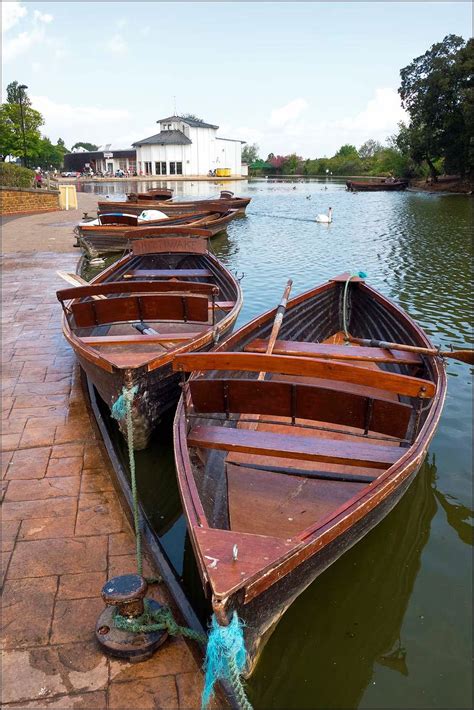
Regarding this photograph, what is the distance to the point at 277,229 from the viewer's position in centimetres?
2330

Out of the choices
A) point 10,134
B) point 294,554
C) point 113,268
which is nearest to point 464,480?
point 294,554

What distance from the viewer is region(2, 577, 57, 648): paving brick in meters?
2.92

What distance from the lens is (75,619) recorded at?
3041 mm

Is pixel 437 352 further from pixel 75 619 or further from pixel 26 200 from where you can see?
pixel 26 200

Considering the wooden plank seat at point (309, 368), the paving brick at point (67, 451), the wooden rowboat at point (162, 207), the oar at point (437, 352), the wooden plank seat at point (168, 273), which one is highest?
the wooden rowboat at point (162, 207)

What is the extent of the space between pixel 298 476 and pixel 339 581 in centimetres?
85

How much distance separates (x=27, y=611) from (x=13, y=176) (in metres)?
24.1

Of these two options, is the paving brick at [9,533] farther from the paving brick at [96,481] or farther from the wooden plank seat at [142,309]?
the wooden plank seat at [142,309]

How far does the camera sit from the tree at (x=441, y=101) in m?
40.5

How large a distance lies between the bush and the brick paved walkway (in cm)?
1936

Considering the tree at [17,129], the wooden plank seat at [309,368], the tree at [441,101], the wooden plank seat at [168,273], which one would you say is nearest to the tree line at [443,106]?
the tree at [441,101]

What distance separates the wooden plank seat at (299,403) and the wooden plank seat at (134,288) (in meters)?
2.45

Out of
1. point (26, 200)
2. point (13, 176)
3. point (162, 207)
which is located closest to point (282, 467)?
point (162, 207)

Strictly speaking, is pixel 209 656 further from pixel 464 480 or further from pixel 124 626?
pixel 464 480
